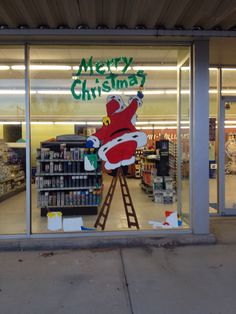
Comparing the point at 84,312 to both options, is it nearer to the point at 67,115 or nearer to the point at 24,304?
the point at 24,304

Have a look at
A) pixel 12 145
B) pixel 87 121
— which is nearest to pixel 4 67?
pixel 87 121

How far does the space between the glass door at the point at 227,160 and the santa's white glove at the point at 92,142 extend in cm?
290

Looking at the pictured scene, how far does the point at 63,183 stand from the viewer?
684cm

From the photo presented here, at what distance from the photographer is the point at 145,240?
5270mm

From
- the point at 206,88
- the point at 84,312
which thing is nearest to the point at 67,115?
the point at 206,88

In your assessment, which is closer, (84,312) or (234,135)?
(84,312)

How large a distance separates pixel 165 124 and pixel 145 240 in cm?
364

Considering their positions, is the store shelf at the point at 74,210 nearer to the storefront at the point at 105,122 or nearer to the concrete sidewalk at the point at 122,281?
the storefront at the point at 105,122

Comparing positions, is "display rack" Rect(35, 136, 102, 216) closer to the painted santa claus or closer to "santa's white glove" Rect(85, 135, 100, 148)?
"santa's white glove" Rect(85, 135, 100, 148)

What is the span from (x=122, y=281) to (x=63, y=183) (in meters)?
3.26

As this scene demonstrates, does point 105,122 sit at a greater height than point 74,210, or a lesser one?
greater

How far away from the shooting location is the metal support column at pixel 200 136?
5.38 meters

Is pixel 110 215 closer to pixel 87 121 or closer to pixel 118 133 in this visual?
pixel 118 133

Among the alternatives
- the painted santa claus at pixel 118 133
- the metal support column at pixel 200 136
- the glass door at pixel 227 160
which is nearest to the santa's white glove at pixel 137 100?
the painted santa claus at pixel 118 133
